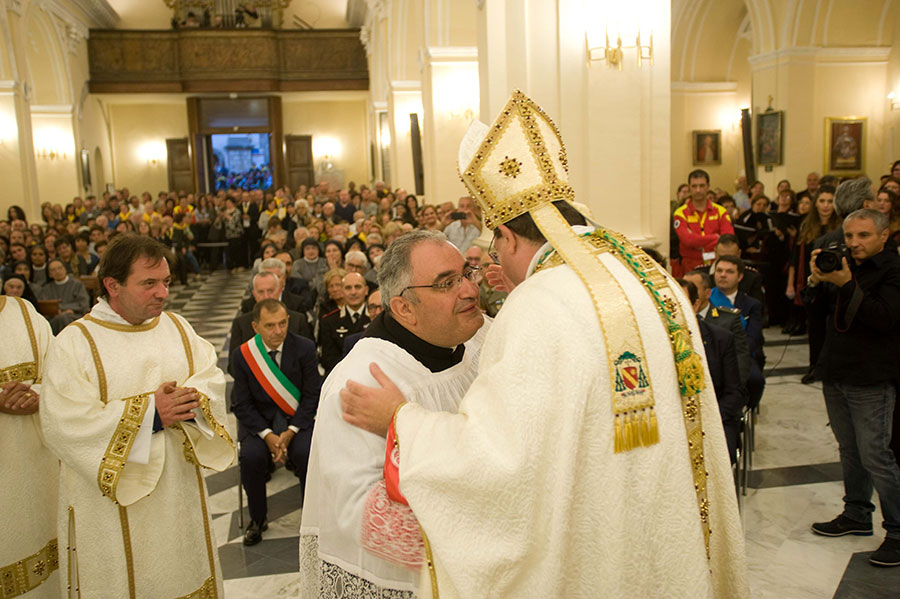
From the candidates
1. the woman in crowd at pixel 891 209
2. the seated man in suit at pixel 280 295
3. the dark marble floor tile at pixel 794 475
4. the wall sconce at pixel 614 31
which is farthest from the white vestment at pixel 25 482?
the woman in crowd at pixel 891 209

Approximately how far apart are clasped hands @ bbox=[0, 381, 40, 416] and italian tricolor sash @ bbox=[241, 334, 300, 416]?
179 cm

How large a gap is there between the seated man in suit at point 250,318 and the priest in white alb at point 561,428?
4.15m

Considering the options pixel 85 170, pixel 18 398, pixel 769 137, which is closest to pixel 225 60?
pixel 85 170

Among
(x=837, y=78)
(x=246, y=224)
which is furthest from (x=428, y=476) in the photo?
(x=246, y=224)

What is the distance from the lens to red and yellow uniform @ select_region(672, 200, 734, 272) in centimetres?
766

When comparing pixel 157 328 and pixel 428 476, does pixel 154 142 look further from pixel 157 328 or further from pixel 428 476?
pixel 428 476

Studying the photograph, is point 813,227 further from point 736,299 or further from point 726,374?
point 726,374

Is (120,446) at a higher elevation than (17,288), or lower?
lower

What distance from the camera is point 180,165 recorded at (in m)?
27.8

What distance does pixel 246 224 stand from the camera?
18578mm

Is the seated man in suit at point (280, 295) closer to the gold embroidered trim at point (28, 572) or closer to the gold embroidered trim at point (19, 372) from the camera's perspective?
the gold embroidered trim at point (19, 372)

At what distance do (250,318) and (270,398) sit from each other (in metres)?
1.14

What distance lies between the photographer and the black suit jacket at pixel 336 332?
6285mm

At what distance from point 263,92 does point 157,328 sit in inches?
971
